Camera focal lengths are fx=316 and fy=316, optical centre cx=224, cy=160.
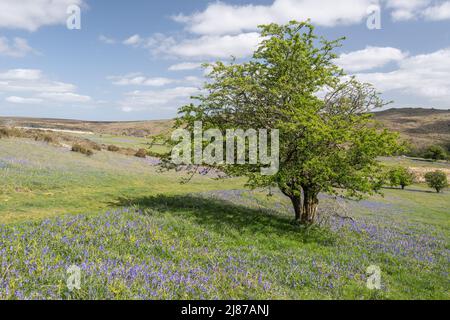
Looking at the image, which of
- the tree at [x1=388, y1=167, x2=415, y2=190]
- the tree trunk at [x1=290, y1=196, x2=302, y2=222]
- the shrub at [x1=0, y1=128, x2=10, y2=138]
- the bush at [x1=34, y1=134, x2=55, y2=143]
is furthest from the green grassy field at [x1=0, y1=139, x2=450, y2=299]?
the bush at [x1=34, y1=134, x2=55, y2=143]

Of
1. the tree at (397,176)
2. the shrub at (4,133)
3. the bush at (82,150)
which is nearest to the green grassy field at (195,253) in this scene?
the tree at (397,176)

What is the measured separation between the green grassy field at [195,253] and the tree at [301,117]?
247 cm

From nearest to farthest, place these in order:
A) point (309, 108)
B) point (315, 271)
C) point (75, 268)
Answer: point (75, 268), point (315, 271), point (309, 108)

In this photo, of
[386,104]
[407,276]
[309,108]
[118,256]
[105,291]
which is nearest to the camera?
[105,291]

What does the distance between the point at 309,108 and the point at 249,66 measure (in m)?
4.26

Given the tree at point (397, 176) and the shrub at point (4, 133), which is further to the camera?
the shrub at point (4, 133)

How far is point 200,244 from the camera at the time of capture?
1075 centimetres

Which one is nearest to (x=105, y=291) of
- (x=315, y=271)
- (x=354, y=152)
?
(x=315, y=271)

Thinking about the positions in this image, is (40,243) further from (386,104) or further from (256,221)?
(386,104)

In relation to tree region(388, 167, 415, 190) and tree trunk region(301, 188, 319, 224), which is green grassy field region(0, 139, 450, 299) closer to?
tree trunk region(301, 188, 319, 224)

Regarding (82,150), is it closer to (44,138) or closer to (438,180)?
(44,138)

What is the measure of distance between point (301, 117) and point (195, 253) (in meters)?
6.47

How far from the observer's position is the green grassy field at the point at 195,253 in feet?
22.2

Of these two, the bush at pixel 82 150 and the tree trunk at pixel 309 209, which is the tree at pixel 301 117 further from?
the bush at pixel 82 150
